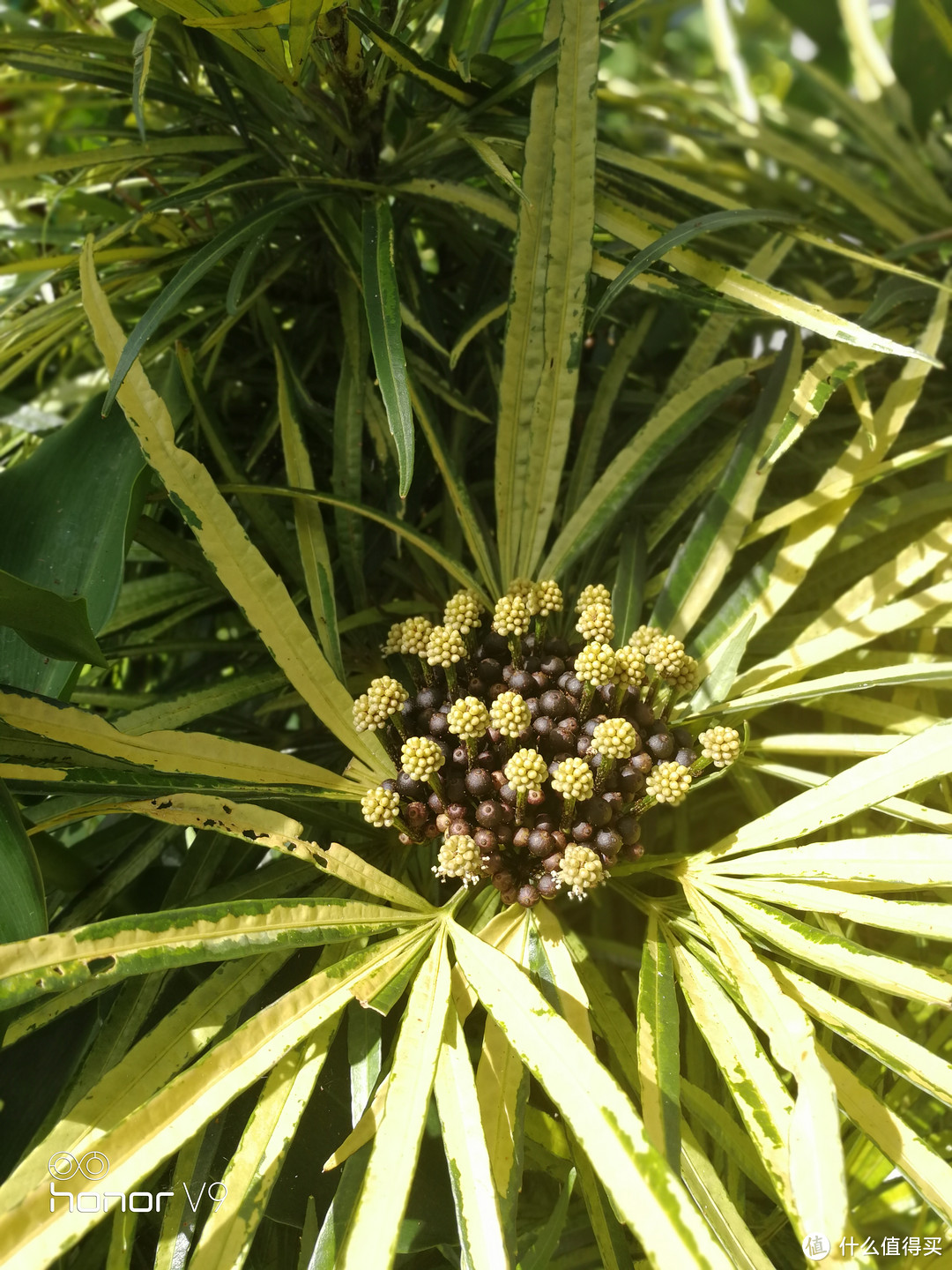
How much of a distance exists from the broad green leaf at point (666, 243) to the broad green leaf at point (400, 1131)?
1.22 feet

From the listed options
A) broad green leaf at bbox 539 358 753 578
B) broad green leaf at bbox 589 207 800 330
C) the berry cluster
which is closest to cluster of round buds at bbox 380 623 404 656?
the berry cluster

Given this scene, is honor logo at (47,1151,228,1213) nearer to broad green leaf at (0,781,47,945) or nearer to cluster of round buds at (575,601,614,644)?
broad green leaf at (0,781,47,945)

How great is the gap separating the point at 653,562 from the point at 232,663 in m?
0.32

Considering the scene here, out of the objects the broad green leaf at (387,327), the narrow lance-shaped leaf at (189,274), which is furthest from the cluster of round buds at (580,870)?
the narrow lance-shaped leaf at (189,274)

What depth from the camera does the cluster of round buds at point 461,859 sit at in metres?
0.48

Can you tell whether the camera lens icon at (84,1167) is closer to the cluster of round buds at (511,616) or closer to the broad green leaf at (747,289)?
the cluster of round buds at (511,616)

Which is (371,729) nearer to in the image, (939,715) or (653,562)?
(653,562)

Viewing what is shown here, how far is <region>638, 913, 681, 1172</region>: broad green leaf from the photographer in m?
0.41

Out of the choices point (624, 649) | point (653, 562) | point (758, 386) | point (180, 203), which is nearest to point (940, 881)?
point (624, 649)

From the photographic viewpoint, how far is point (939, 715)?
610 millimetres

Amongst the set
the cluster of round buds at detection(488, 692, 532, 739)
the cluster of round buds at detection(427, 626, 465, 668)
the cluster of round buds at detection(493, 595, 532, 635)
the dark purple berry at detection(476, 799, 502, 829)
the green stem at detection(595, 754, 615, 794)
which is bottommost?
the dark purple berry at detection(476, 799, 502, 829)

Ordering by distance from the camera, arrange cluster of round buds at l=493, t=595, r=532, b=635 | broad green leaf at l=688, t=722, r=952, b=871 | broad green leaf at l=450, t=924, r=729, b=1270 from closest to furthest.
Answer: broad green leaf at l=450, t=924, r=729, b=1270 → broad green leaf at l=688, t=722, r=952, b=871 → cluster of round buds at l=493, t=595, r=532, b=635

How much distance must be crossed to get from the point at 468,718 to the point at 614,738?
0.26 feet

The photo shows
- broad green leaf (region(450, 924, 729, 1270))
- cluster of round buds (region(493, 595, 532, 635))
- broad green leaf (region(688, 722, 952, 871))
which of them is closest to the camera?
broad green leaf (region(450, 924, 729, 1270))
